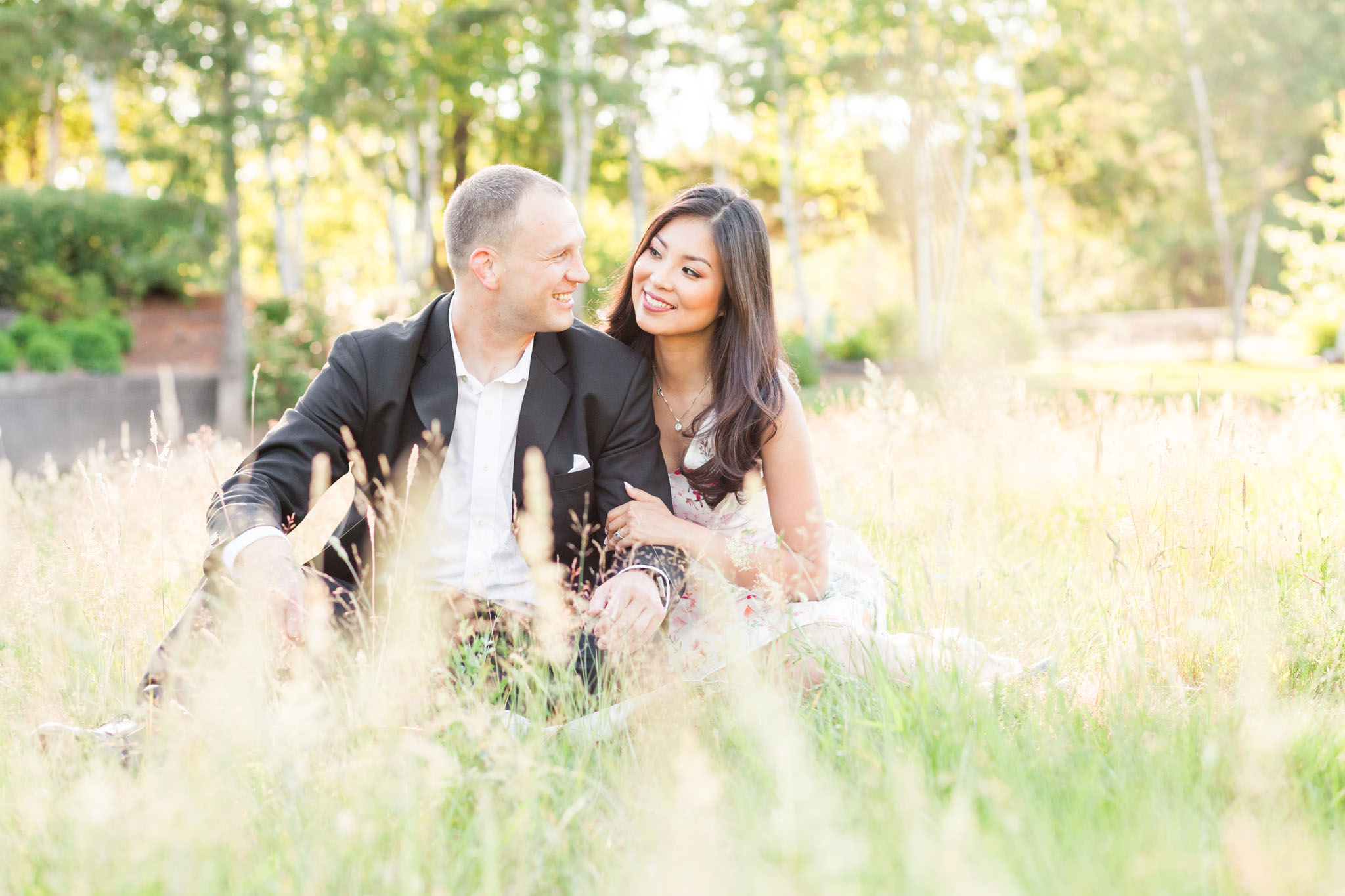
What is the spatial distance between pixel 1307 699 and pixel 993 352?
54.4 ft

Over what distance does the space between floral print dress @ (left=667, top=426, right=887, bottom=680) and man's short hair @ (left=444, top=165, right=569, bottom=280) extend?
0.88 metres

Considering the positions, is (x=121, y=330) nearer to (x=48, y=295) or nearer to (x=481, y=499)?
(x=48, y=295)

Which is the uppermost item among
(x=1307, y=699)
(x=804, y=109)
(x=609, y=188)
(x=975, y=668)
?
(x=804, y=109)

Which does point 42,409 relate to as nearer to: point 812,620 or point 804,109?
point 812,620

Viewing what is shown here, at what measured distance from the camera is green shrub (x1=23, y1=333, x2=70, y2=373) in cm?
992

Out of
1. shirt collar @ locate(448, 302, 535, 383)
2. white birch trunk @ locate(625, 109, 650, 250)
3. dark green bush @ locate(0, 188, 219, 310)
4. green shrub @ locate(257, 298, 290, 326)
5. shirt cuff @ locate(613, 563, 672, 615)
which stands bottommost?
shirt cuff @ locate(613, 563, 672, 615)

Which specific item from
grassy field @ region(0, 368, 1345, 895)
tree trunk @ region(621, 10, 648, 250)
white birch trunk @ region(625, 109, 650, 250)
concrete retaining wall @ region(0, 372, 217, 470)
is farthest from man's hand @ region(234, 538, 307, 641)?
white birch trunk @ region(625, 109, 650, 250)

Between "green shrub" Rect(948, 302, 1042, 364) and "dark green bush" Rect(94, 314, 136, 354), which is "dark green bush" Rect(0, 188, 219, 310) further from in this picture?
"green shrub" Rect(948, 302, 1042, 364)

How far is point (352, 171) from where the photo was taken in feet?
66.9

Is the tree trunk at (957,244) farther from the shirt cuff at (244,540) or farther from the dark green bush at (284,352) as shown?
the shirt cuff at (244,540)

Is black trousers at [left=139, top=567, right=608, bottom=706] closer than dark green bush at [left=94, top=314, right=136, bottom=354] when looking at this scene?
Yes

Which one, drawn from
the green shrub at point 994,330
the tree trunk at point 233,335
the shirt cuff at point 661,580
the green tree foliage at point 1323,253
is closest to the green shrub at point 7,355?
the tree trunk at point 233,335

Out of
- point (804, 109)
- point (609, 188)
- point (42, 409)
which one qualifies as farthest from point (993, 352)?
point (42, 409)

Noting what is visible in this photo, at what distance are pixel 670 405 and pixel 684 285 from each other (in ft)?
1.52
